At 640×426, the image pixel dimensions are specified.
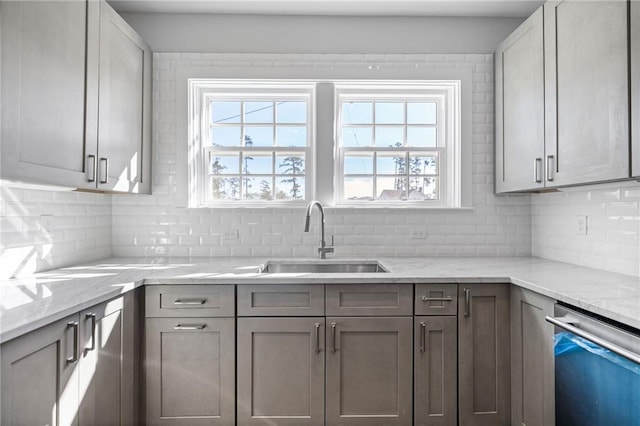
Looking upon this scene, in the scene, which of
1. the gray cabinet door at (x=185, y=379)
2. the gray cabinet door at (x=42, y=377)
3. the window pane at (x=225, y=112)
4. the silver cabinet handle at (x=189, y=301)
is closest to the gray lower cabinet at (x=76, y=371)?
the gray cabinet door at (x=42, y=377)

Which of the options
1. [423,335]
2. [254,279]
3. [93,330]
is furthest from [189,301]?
[423,335]

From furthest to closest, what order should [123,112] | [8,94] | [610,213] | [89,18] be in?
[123,112], [610,213], [89,18], [8,94]

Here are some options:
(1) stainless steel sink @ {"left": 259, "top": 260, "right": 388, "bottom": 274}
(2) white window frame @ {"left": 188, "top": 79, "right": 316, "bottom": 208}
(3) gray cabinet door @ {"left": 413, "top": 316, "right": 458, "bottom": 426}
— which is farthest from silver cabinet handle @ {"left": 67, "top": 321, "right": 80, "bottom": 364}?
(3) gray cabinet door @ {"left": 413, "top": 316, "right": 458, "bottom": 426}

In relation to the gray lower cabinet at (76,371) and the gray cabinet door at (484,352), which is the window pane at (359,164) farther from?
the gray lower cabinet at (76,371)

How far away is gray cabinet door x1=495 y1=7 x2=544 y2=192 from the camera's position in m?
2.20

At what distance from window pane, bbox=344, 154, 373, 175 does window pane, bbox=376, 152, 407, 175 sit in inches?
2.6

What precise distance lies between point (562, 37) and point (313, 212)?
1.80m

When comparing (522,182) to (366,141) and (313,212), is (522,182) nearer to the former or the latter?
(366,141)

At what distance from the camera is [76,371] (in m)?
1.47

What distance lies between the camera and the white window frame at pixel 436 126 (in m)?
2.86

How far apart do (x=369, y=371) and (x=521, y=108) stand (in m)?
1.85

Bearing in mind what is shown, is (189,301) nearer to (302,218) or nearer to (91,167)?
(91,167)

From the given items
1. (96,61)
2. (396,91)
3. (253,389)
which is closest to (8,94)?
(96,61)

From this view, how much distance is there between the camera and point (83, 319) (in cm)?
151
